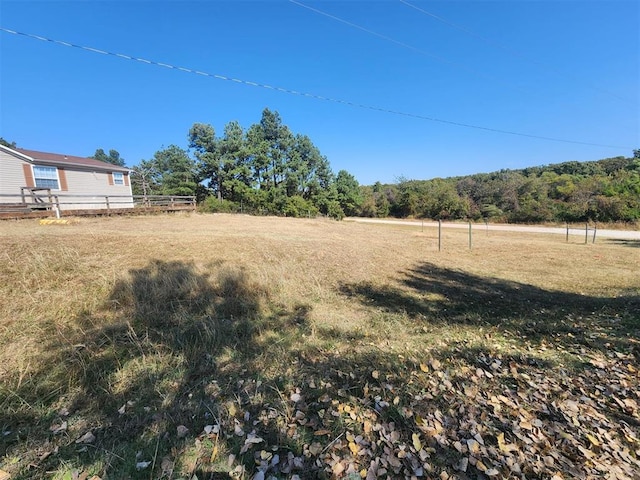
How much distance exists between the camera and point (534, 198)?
3369 cm

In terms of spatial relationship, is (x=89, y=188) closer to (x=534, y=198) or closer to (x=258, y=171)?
(x=258, y=171)

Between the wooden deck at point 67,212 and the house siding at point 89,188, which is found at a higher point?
the house siding at point 89,188

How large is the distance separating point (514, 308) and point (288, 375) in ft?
15.6

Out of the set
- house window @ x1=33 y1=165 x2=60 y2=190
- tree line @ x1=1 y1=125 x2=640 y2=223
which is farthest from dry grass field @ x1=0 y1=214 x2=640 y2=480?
tree line @ x1=1 y1=125 x2=640 y2=223

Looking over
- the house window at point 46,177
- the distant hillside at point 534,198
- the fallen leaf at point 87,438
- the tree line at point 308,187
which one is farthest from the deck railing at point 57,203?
the distant hillside at point 534,198

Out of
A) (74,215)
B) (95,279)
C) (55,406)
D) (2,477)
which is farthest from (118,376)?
(74,215)

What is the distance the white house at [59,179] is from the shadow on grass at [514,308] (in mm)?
14425

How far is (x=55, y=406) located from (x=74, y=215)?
14.2 meters

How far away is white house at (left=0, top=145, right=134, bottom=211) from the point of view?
15734 millimetres

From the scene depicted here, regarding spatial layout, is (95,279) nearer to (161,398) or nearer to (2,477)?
(161,398)

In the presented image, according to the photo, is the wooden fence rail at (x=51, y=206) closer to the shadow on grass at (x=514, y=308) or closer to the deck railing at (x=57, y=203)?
the deck railing at (x=57, y=203)

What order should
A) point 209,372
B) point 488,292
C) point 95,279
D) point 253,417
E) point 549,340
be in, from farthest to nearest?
point 488,292, point 95,279, point 549,340, point 209,372, point 253,417

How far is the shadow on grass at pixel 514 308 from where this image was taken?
3.94 metres

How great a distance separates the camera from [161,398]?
2.62 meters
